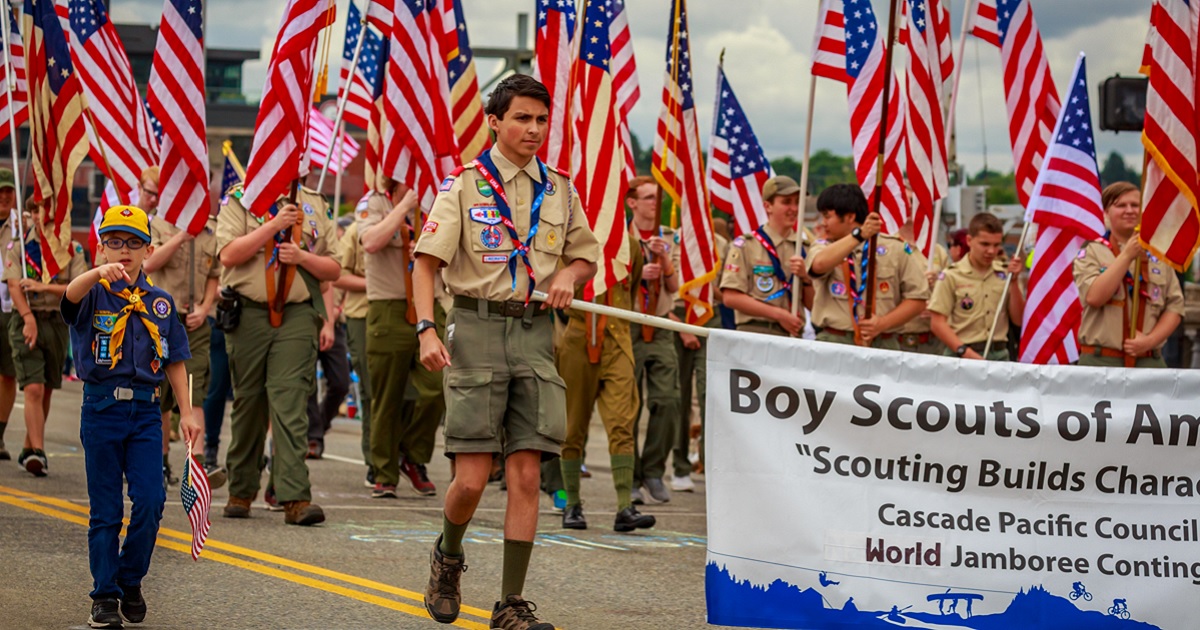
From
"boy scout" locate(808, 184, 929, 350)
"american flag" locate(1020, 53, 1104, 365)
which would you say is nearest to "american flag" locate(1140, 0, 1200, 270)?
"american flag" locate(1020, 53, 1104, 365)

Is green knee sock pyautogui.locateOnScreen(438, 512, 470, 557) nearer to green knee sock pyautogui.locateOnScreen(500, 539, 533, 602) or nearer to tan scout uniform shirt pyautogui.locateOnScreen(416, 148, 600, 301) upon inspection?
green knee sock pyautogui.locateOnScreen(500, 539, 533, 602)

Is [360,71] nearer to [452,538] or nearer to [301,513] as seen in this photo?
[301,513]

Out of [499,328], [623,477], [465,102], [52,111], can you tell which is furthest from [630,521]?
[52,111]

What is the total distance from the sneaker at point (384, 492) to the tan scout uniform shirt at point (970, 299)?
14.3ft

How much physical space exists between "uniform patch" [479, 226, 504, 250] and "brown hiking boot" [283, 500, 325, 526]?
354 cm

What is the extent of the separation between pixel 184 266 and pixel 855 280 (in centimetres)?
475

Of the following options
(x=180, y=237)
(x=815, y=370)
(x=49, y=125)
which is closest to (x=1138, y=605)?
(x=815, y=370)

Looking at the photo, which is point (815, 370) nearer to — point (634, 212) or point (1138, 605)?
point (1138, 605)

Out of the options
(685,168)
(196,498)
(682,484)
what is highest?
(685,168)

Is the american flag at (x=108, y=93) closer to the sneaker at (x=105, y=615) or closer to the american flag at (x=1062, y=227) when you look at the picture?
the sneaker at (x=105, y=615)

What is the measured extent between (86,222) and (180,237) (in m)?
60.3

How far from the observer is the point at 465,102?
13172mm

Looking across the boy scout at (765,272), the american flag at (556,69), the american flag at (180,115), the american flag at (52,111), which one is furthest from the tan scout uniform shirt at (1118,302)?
the american flag at (52,111)

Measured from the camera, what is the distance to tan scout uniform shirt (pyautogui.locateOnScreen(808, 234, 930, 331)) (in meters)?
10.7
